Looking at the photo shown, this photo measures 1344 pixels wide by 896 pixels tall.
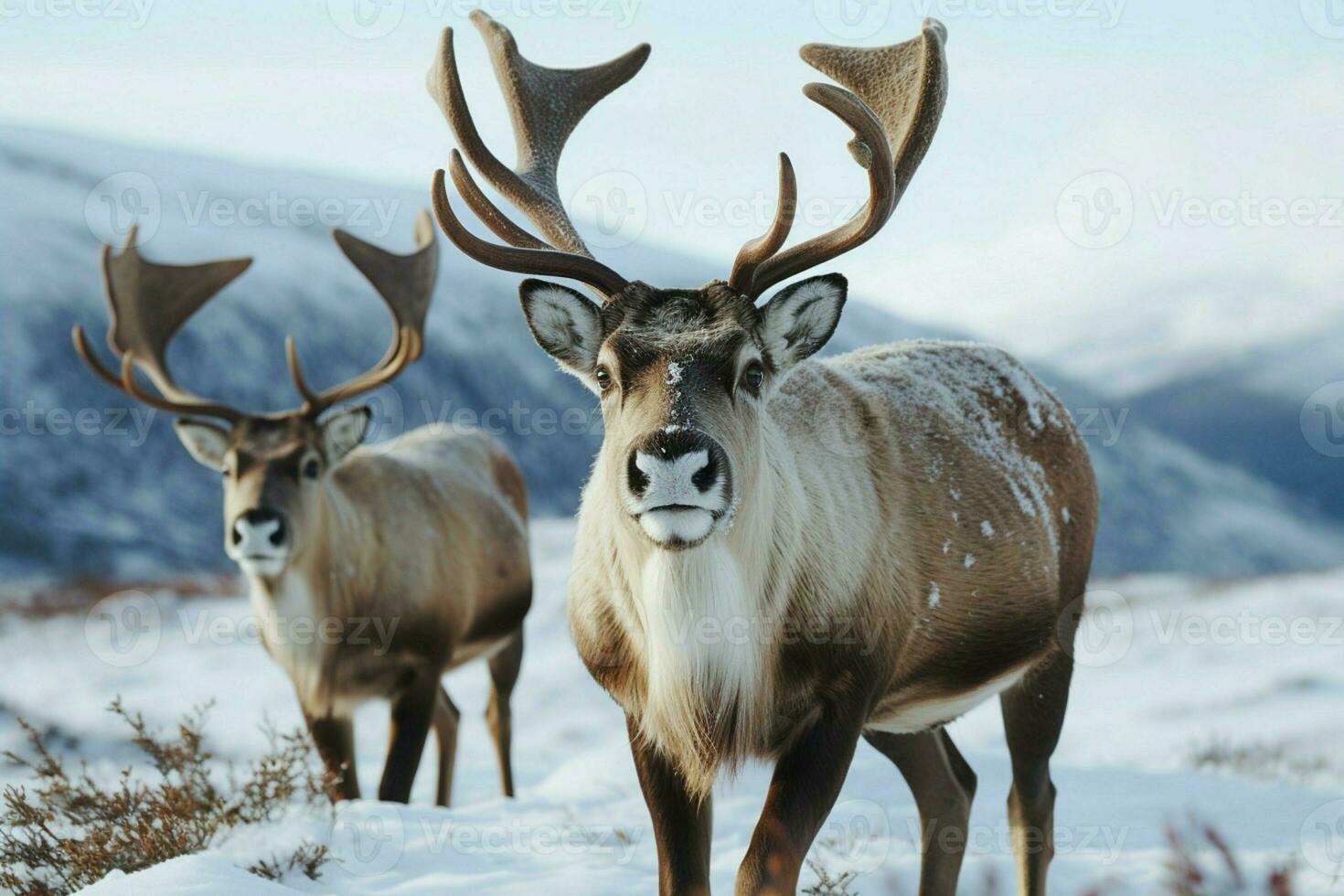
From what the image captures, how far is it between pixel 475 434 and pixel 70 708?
5443 millimetres

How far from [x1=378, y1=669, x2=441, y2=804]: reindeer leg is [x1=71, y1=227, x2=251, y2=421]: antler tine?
7.64ft

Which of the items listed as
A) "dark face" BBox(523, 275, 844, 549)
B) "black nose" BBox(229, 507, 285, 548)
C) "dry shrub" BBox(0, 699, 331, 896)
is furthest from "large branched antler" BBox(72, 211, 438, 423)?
"dark face" BBox(523, 275, 844, 549)

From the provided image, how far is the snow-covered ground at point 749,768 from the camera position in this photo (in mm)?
5230

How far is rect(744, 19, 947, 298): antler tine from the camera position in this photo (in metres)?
4.25

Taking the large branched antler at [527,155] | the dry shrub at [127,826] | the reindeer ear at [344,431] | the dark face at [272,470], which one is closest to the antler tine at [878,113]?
the large branched antler at [527,155]

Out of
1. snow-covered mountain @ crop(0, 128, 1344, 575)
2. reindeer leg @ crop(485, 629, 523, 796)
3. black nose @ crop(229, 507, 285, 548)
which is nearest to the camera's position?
black nose @ crop(229, 507, 285, 548)

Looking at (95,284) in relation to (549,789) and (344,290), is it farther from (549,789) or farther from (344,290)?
(549,789)

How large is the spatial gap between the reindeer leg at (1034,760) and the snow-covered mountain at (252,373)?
26.2 m

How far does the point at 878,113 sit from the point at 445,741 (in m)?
5.08

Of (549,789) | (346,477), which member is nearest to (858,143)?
(346,477)

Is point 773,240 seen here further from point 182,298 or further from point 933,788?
point 182,298

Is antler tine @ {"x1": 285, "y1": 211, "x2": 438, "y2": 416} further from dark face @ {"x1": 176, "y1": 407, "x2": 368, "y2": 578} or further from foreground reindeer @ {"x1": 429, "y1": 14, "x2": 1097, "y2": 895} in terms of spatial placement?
foreground reindeer @ {"x1": 429, "y1": 14, "x2": 1097, "y2": 895}

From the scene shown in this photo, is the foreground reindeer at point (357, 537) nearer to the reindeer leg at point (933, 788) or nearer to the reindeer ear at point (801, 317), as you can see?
the reindeer leg at point (933, 788)

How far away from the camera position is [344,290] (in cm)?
4509
